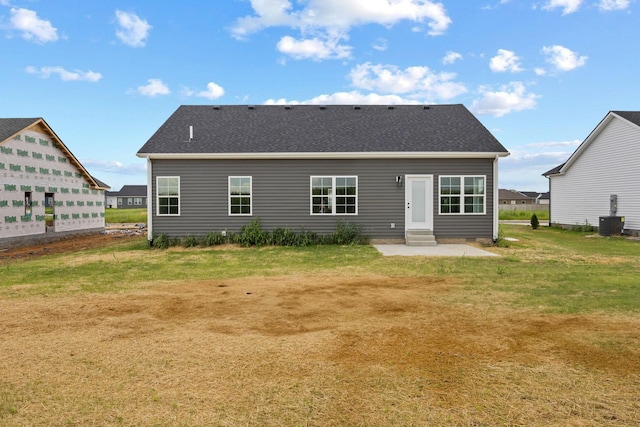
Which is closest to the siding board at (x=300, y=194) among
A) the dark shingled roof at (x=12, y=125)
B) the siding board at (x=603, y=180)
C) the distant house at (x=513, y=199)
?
the dark shingled roof at (x=12, y=125)

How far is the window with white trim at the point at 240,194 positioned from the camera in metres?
15.1

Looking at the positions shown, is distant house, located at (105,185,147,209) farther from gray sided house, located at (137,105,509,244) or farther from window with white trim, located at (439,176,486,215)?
window with white trim, located at (439,176,486,215)

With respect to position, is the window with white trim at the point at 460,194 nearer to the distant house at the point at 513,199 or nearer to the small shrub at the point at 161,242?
the small shrub at the point at 161,242

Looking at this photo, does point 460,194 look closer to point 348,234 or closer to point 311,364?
point 348,234

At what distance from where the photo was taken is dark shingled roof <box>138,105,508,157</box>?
49.4 feet

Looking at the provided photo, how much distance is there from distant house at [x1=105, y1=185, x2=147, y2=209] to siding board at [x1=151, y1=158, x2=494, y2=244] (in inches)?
2649

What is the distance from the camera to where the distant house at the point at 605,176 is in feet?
60.7

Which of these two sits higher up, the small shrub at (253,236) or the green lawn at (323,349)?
Answer: the small shrub at (253,236)

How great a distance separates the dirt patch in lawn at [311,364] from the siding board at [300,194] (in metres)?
8.44

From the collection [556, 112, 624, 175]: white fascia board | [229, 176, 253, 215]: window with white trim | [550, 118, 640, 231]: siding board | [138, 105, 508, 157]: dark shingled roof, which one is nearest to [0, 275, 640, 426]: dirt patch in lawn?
[229, 176, 253, 215]: window with white trim

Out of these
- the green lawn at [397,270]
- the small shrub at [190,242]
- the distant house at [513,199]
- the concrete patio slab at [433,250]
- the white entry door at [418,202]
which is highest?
the distant house at [513,199]

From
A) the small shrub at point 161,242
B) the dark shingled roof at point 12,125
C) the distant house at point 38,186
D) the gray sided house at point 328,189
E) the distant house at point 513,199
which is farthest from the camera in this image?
the distant house at point 513,199

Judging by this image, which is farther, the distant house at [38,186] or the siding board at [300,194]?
A: the distant house at [38,186]

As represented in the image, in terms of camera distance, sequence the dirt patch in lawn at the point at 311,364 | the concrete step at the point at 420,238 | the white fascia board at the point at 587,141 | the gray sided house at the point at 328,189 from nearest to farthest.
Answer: the dirt patch in lawn at the point at 311,364, the concrete step at the point at 420,238, the gray sided house at the point at 328,189, the white fascia board at the point at 587,141
